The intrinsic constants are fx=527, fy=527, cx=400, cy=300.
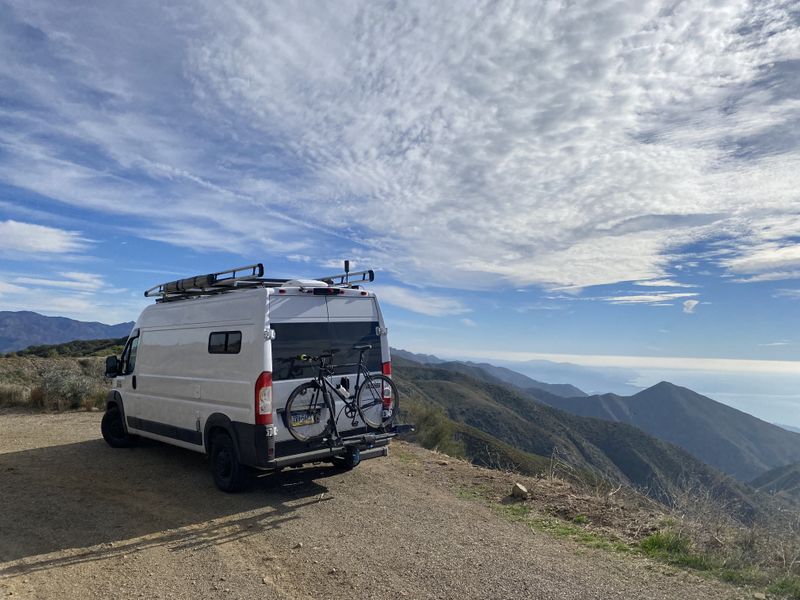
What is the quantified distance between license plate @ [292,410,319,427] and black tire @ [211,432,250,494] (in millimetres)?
959

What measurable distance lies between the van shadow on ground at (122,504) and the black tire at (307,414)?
0.97 m

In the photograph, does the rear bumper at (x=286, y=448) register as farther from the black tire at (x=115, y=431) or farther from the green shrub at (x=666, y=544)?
the black tire at (x=115, y=431)

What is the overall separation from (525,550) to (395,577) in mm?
1472

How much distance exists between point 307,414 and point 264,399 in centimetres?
64

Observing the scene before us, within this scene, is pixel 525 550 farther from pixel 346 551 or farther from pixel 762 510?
pixel 762 510

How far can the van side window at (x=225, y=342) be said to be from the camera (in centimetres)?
Result: 706

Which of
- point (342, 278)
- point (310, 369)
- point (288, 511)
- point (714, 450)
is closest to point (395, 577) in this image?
point (288, 511)

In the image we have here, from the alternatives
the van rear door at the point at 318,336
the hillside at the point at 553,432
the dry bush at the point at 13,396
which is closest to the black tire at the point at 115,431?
the van rear door at the point at 318,336

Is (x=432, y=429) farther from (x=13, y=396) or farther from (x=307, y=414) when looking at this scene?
(x=13, y=396)

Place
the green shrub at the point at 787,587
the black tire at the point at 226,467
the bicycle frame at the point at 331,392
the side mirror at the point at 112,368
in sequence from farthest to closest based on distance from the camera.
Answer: the side mirror at the point at 112,368 < the black tire at the point at 226,467 < the bicycle frame at the point at 331,392 < the green shrub at the point at 787,587

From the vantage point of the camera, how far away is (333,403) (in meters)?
7.11

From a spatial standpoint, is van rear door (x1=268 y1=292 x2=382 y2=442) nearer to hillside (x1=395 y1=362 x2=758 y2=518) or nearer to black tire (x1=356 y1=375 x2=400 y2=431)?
black tire (x1=356 y1=375 x2=400 y2=431)

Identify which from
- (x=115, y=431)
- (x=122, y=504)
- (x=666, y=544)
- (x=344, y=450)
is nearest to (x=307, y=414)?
(x=344, y=450)

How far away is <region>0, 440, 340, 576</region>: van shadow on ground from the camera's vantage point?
5664mm
